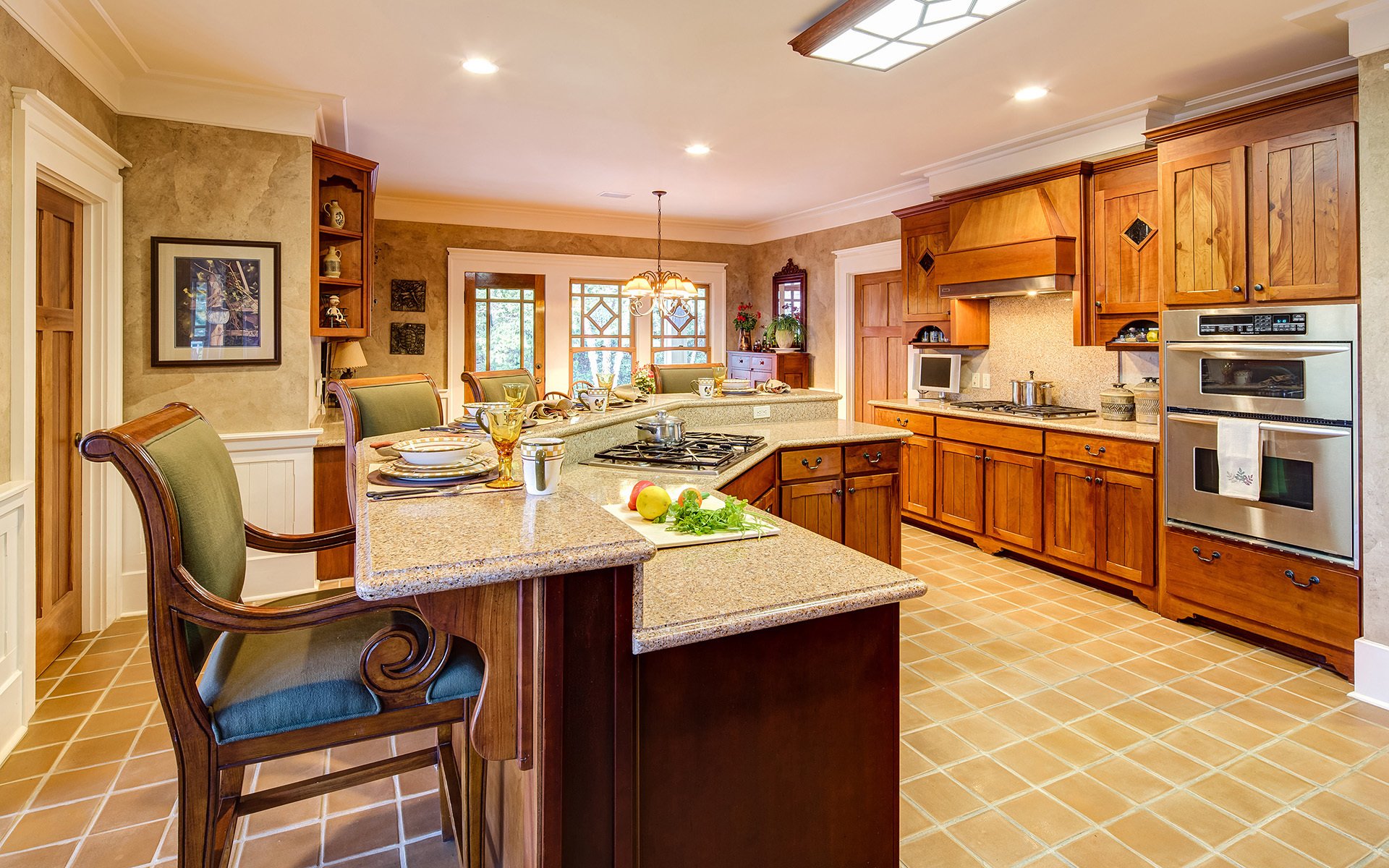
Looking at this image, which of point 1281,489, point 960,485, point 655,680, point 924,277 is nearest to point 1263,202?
point 1281,489

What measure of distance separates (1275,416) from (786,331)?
492cm

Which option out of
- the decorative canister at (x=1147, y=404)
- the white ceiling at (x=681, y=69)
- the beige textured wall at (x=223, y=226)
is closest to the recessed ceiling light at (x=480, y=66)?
the white ceiling at (x=681, y=69)

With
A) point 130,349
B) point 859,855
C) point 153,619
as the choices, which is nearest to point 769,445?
point 859,855

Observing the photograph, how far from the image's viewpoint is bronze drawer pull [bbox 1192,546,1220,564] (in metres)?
3.45

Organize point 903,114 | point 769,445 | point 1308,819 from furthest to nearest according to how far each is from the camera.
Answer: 1. point 903,114
2. point 769,445
3. point 1308,819

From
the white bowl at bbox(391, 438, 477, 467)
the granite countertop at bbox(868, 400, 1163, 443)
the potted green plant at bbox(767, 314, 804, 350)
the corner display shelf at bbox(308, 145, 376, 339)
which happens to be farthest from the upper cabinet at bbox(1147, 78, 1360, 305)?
the corner display shelf at bbox(308, 145, 376, 339)

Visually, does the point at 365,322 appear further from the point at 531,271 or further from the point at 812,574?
the point at 812,574

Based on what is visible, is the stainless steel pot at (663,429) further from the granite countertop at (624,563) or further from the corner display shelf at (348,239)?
the corner display shelf at (348,239)

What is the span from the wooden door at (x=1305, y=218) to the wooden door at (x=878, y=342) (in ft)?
10.5

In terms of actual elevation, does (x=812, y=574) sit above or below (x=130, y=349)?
below

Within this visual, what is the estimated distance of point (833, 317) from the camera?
7.22 meters

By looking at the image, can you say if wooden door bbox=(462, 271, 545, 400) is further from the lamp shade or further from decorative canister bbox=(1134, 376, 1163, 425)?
decorative canister bbox=(1134, 376, 1163, 425)

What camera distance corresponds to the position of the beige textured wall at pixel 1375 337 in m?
2.77

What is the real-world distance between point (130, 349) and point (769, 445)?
3174 millimetres
